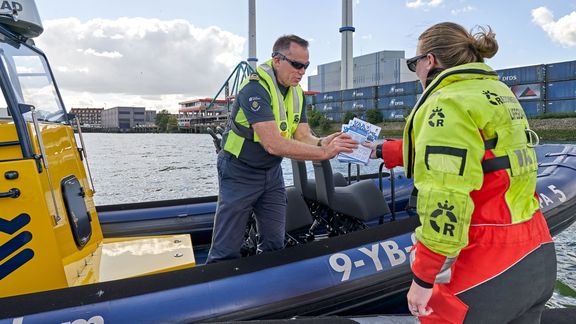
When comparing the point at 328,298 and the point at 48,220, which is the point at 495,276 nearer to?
the point at 328,298

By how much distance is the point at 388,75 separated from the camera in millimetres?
67812

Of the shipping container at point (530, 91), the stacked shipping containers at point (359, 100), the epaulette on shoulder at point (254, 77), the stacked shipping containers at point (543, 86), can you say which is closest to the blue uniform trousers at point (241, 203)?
the epaulette on shoulder at point (254, 77)

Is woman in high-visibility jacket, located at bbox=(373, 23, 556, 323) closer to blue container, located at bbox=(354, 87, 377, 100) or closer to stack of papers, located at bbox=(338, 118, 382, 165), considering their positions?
stack of papers, located at bbox=(338, 118, 382, 165)

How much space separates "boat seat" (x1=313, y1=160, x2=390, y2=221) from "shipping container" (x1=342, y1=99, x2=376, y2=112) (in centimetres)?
3706

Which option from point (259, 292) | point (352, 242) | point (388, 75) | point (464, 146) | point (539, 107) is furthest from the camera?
point (388, 75)

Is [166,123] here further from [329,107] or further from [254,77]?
[254,77]

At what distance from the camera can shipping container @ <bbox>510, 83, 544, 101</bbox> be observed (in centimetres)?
2819

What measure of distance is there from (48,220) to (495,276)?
1.86 m

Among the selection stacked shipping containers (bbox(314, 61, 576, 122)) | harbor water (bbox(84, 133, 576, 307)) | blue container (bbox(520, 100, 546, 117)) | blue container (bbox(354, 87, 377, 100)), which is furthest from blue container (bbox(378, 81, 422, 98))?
harbor water (bbox(84, 133, 576, 307))

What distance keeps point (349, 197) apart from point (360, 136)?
3.20ft

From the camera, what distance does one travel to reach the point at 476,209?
3.67 ft

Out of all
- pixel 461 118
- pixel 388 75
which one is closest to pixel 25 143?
pixel 461 118

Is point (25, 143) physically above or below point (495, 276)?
above

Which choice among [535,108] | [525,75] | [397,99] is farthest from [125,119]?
[535,108]
